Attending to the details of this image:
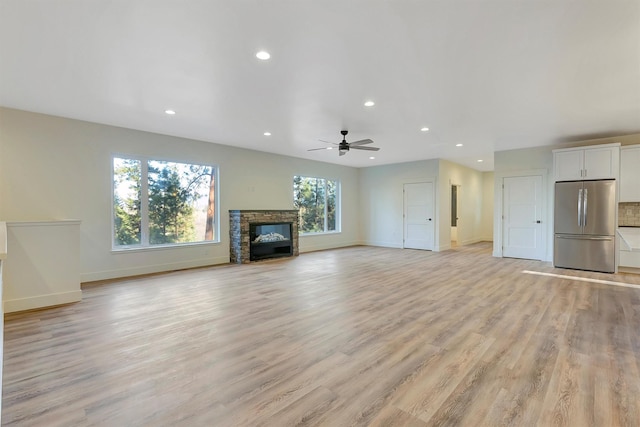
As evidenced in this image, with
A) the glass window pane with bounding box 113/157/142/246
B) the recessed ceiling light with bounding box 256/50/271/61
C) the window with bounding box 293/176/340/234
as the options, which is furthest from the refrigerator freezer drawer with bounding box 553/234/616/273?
the glass window pane with bounding box 113/157/142/246

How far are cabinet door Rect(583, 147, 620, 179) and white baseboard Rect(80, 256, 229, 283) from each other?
770cm

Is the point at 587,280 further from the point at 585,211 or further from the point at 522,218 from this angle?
the point at 522,218

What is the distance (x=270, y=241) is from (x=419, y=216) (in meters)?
4.57

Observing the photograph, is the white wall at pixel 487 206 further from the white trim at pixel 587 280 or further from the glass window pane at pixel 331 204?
the white trim at pixel 587 280

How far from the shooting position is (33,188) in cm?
468

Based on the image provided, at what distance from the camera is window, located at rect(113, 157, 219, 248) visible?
565cm

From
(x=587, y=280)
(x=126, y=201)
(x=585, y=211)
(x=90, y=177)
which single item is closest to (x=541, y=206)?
(x=585, y=211)

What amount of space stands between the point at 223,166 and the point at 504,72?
18.5ft

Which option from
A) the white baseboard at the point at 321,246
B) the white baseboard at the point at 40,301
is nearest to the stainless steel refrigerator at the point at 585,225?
the white baseboard at the point at 321,246

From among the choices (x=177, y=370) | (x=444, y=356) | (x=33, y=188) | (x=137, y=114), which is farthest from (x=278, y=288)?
(x=33, y=188)

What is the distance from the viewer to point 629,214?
19.9ft

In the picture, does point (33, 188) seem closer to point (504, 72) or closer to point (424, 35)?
point (424, 35)

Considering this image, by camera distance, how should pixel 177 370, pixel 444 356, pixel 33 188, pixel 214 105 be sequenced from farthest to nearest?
pixel 33 188
pixel 214 105
pixel 444 356
pixel 177 370

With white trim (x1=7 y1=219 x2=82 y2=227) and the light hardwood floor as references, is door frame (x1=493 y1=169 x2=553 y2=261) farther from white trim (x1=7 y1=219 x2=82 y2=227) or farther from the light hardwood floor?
white trim (x1=7 y1=219 x2=82 y2=227)
